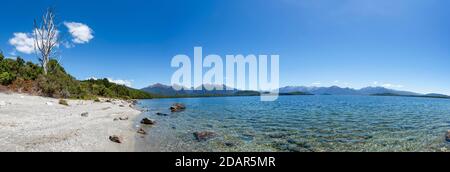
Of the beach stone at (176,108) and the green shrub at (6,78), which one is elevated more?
the green shrub at (6,78)

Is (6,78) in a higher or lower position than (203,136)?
higher

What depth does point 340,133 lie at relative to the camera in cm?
1736

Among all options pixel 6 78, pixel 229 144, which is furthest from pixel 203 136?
pixel 6 78

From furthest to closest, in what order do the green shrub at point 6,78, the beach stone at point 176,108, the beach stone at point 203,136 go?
the beach stone at point 176,108
the green shrub at point 6,78
the beach stone at point 203,136

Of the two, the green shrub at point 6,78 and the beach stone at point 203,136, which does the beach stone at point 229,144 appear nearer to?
the beach stone at point 203,136

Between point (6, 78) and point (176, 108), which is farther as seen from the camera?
point (176, 108)

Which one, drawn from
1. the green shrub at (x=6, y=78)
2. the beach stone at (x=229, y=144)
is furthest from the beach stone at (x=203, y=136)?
the green shrub at (x=6, y=78)

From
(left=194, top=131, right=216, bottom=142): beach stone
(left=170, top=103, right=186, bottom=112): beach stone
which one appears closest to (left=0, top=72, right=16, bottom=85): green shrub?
(left=170, top=103, right=186, bottom=112): beach stone

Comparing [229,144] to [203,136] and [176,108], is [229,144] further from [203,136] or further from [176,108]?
[176,108]

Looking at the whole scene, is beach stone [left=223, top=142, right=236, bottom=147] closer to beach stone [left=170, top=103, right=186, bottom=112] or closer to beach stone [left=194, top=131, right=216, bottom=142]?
beach stone [left=194, top=131, right=216, bottom=142]

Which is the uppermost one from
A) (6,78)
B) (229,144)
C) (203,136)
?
(6,78)

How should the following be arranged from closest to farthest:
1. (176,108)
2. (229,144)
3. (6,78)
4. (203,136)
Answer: (229,144) → (203,136) → (6,78) → (176,108)
